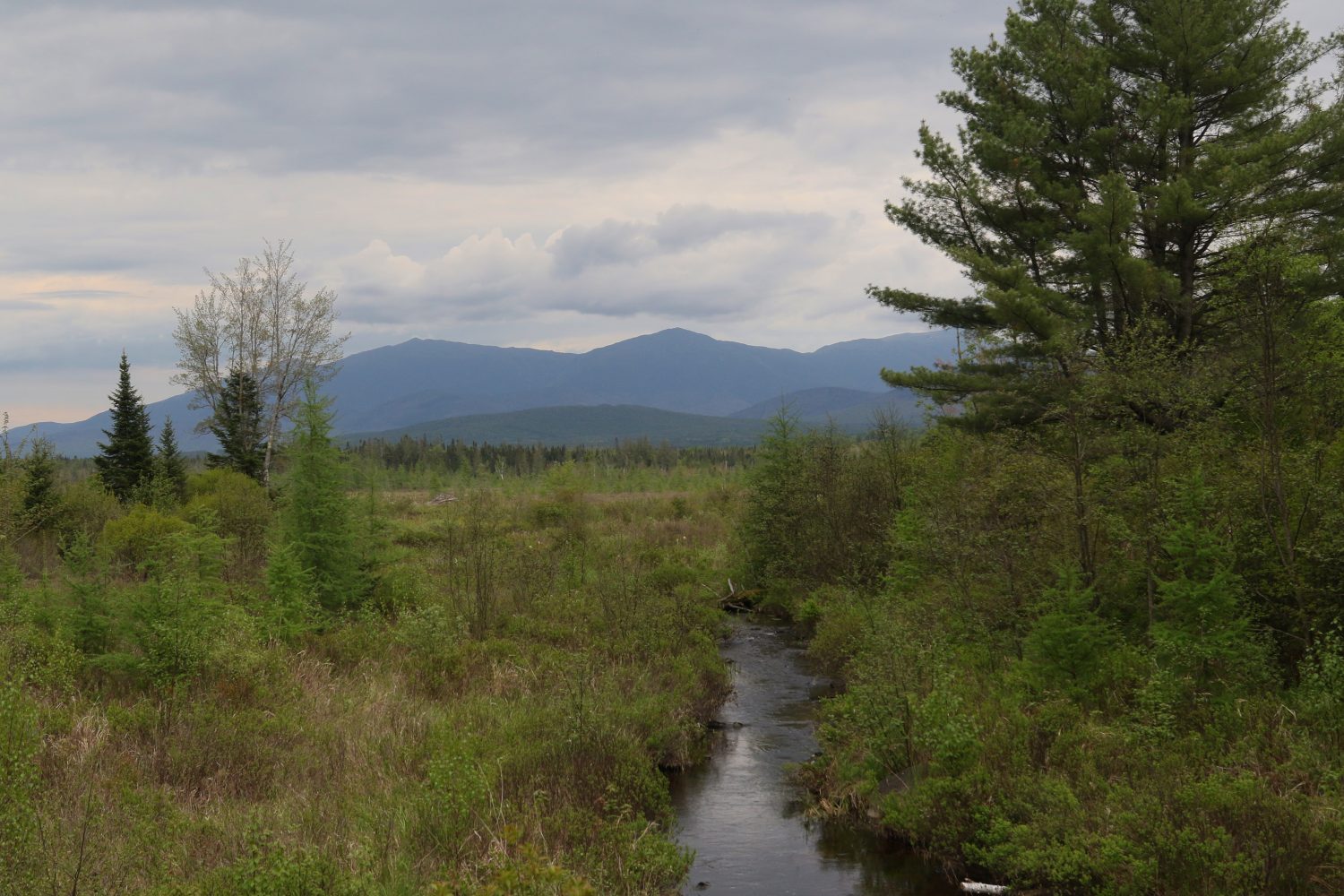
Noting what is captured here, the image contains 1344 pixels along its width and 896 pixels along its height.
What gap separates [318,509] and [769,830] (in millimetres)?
10459

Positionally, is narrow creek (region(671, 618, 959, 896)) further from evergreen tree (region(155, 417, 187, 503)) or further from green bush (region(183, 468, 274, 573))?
evergreen tree (region(155, 417, 187, 503))

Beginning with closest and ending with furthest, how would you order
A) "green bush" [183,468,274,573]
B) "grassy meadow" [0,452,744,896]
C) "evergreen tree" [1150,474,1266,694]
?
"grassy meadow" [0,452,744,896] → "evergreen tree" [1150,474,1266,694] → "green bush" [183,468,274,573]

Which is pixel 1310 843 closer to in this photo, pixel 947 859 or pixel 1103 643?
pixel 947 859

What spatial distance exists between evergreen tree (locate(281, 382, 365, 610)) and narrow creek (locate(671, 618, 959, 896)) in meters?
7.98

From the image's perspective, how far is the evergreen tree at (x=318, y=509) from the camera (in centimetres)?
1686

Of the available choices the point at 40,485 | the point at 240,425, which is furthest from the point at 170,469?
the point at 240,425

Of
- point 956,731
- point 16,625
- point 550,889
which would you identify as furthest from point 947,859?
point 16,625

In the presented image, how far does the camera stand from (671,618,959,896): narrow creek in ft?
31.9

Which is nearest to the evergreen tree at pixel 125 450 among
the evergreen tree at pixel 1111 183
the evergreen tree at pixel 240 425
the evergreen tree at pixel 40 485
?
the evergreen tree at pixel 40 485

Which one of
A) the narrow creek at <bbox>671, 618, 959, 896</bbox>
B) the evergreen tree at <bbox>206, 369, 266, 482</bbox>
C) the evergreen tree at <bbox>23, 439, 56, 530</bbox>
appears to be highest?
the evergreen tree at <bbox>206, 369, 266, 482</bbox>

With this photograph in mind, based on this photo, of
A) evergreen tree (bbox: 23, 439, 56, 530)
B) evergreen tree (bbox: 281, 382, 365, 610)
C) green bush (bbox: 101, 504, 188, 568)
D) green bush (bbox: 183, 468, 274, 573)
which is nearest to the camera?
evergreen tree (bbox: 281, 382, 365, 610)

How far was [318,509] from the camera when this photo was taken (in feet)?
55.4

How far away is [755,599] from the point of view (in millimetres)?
27734

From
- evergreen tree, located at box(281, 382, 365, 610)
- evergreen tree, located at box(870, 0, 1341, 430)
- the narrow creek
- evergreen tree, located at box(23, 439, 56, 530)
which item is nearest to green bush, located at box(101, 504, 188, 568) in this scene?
evergreen tree, located at box(23, 439, 56, 530)
